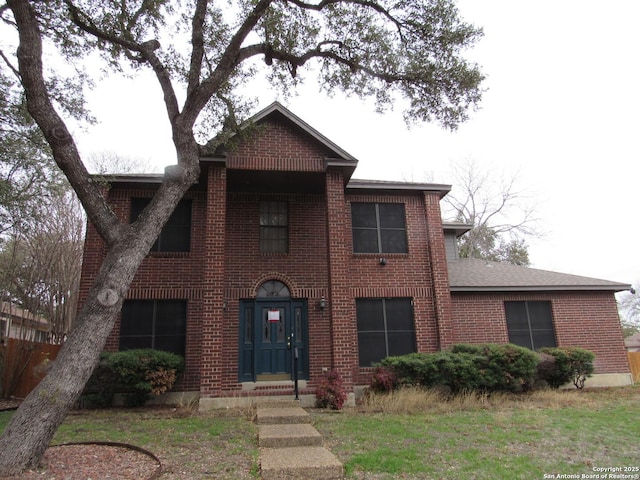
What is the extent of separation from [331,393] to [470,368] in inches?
138

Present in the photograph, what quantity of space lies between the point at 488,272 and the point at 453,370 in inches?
197

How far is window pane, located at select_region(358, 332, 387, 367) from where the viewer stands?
1164 cm

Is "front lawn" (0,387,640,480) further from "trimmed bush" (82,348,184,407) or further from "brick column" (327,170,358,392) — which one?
"brick column" (327,170,358,392)

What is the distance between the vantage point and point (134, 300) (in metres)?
11.3

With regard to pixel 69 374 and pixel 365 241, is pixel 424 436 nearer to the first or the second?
pixel 69 374

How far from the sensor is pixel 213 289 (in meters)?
10.1

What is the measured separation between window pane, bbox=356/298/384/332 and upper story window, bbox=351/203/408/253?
1.50 m

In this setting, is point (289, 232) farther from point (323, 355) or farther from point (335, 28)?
point (335, 28)

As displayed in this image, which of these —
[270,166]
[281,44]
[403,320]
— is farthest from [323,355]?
[281,44]

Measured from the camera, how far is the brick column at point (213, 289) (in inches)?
381

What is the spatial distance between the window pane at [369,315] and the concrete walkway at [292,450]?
152 inches

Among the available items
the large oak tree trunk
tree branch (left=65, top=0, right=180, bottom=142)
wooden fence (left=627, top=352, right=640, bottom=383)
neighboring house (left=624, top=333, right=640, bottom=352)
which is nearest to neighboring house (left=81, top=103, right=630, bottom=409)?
tree branch (left=65, top=0, right=180, bottom=142)

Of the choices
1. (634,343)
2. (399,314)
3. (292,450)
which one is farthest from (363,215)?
(634,343)

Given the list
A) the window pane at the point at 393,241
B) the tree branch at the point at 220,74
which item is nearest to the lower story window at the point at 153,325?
the tree branch at the point at 220,74
